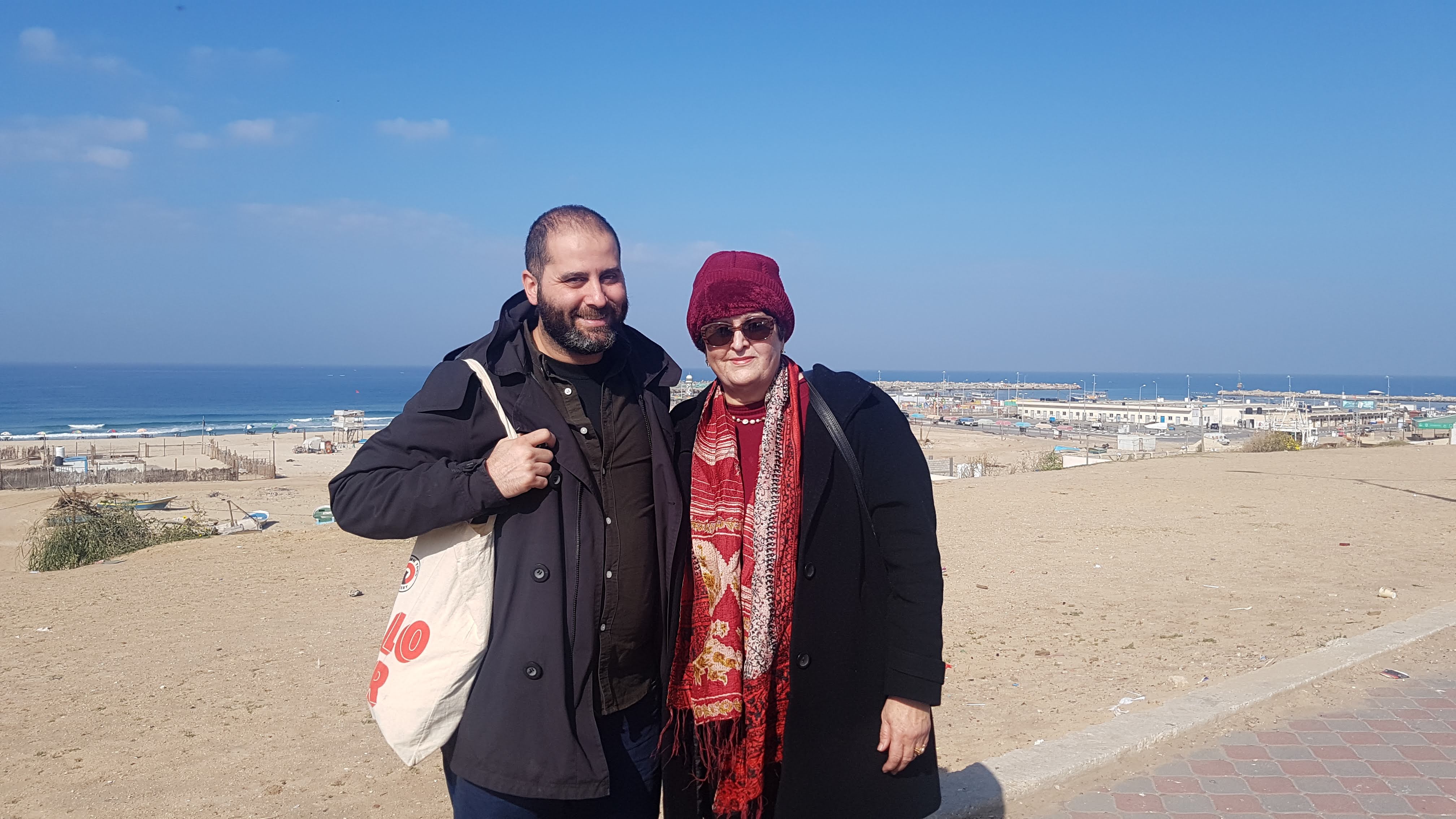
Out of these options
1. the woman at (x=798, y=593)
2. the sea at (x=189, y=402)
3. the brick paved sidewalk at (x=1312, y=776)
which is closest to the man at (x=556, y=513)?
the woman at (x=798, y=593)

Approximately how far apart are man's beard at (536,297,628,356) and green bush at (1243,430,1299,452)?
22183mm

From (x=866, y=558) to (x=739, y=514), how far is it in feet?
1.08

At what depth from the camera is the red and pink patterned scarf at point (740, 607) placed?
216cm

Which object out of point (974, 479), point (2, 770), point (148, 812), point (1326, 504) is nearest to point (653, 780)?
point (148, 812)

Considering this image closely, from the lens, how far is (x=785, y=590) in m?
2.17

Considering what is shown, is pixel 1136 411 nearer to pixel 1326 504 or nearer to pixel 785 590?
pixel 1326 504

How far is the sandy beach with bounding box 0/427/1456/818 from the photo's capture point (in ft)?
14.6

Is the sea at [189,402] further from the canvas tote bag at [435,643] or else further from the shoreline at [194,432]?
the canvas tote bag at [435,643]

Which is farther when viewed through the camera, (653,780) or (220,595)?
(220,595)

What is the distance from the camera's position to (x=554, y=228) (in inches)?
89.0

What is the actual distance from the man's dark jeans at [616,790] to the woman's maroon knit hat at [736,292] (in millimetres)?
972

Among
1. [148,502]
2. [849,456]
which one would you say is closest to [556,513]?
[849,456]

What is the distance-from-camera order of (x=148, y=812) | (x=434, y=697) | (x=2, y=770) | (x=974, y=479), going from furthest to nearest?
1. (x=974, y=479)
2. (x=2, y=770)
3. (x=148, y=812)
4. (x=434, y=697)

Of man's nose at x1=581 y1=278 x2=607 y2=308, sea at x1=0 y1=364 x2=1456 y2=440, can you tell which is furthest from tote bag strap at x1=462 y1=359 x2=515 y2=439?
sea at x1=0 y1=364 x2=1456 y2=440
